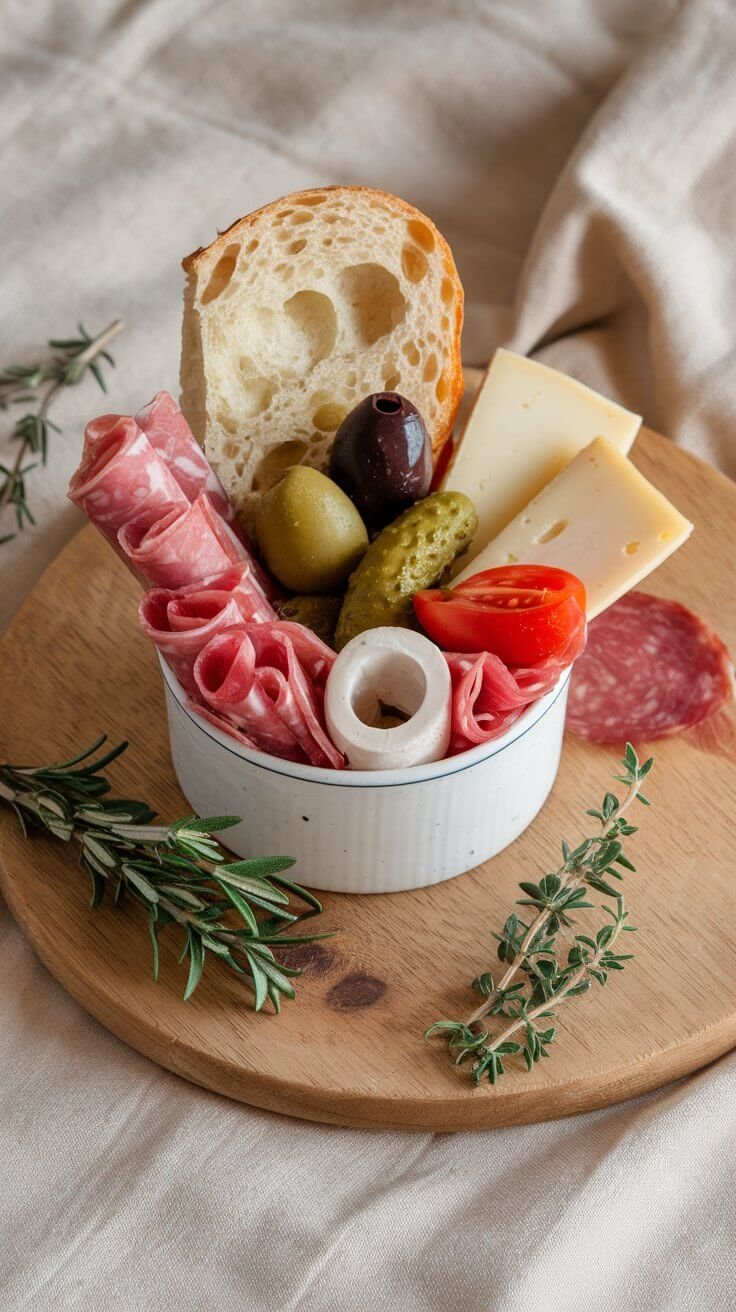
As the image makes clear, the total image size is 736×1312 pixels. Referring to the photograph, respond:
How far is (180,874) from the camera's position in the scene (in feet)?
4.19

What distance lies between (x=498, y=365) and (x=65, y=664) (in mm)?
597

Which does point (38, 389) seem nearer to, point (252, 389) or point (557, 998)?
point (252, 389)

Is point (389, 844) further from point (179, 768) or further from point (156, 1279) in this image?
point (156, 1279)

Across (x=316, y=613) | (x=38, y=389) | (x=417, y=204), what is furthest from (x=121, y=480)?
(x=417, y=204)

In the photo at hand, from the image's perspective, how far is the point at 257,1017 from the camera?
4.10 feet

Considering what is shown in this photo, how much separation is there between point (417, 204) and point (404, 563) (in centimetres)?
103

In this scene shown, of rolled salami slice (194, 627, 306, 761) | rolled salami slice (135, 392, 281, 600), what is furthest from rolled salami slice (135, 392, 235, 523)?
rolled salami slice (194, 627, 306, 761)

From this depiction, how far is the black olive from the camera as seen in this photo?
53.1 inches

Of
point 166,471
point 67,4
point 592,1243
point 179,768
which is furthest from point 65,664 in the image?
point 67,4

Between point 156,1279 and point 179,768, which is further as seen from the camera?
point 179,768

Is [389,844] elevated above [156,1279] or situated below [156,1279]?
above

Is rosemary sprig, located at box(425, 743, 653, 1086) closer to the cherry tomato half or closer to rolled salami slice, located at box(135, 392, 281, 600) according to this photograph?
the cherry tomato half

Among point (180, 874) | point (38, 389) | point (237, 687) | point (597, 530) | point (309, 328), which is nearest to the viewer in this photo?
point (237, 687)

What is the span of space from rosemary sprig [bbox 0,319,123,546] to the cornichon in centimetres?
65
